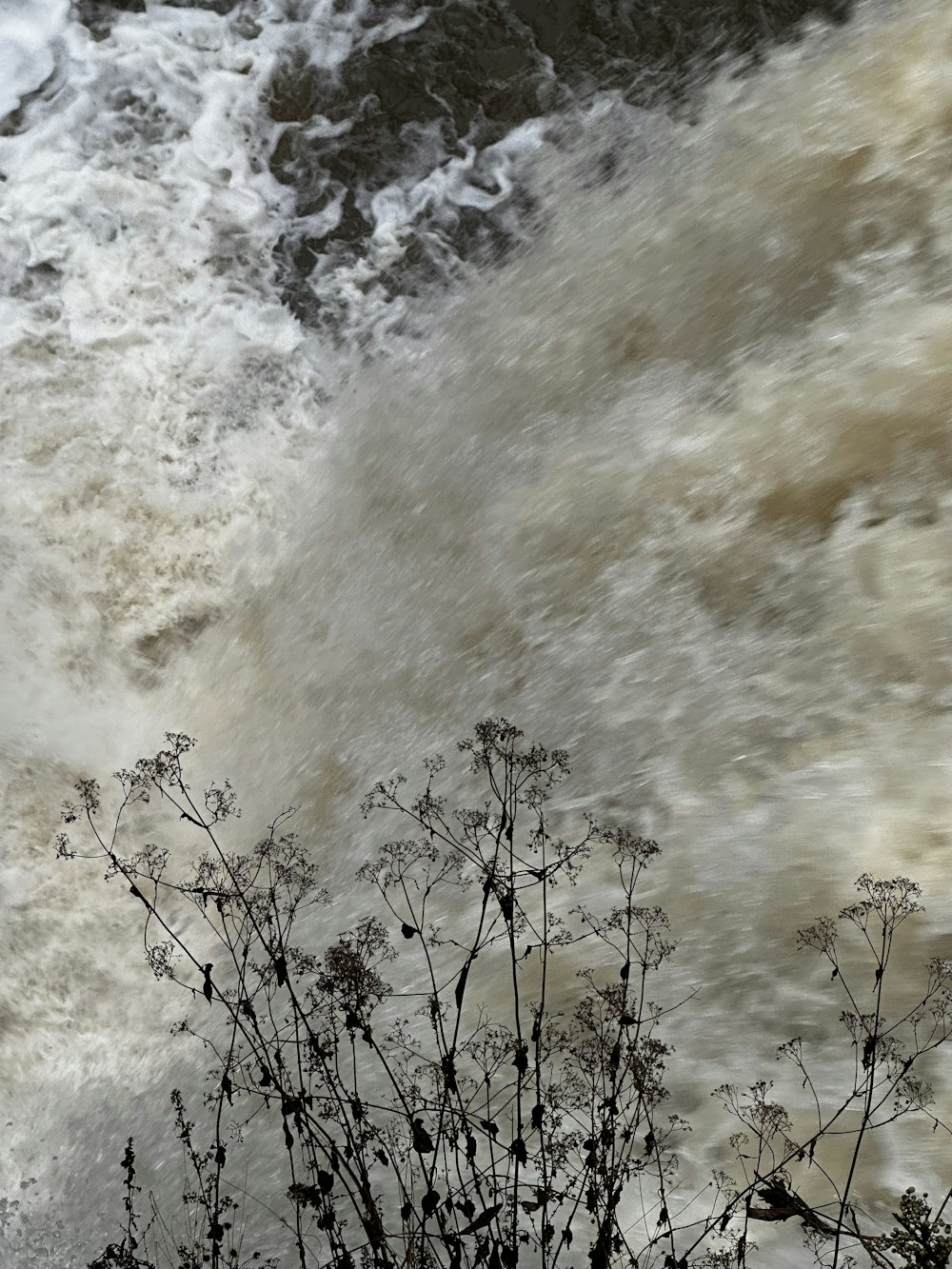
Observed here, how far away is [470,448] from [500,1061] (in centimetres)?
302

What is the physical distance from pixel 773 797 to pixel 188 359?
340 centimetres

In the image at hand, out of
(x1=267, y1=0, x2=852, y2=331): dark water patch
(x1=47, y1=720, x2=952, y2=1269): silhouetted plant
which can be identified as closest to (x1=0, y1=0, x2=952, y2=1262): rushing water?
(x1=267, y1=0, x2=852, y2=331): dark water patch

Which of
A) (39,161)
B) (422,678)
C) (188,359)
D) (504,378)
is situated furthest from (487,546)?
(39,161)

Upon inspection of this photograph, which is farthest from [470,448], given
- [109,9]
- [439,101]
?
[109,9]

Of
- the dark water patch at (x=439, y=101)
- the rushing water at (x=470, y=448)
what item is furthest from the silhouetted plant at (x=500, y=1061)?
the dark water patch at (x=439, y=101)

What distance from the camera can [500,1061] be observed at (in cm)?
166

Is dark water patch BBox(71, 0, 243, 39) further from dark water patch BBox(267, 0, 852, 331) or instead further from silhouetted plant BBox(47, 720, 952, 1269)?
silhouetted plant BBox(47, 720, 952, 1269)

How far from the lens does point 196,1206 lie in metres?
2.81

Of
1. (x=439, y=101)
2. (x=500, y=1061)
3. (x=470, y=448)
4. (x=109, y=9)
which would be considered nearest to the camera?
(x=500, y=1061)

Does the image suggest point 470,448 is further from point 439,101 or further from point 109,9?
point 109,9

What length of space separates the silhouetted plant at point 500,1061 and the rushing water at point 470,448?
20cm

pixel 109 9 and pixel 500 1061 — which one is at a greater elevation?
pixel 109 9

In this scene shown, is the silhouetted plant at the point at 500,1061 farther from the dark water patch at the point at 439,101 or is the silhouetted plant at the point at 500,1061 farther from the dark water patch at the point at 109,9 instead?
the dark water patch at the point at 109,9

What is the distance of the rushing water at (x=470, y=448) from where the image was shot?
9.84 ft
